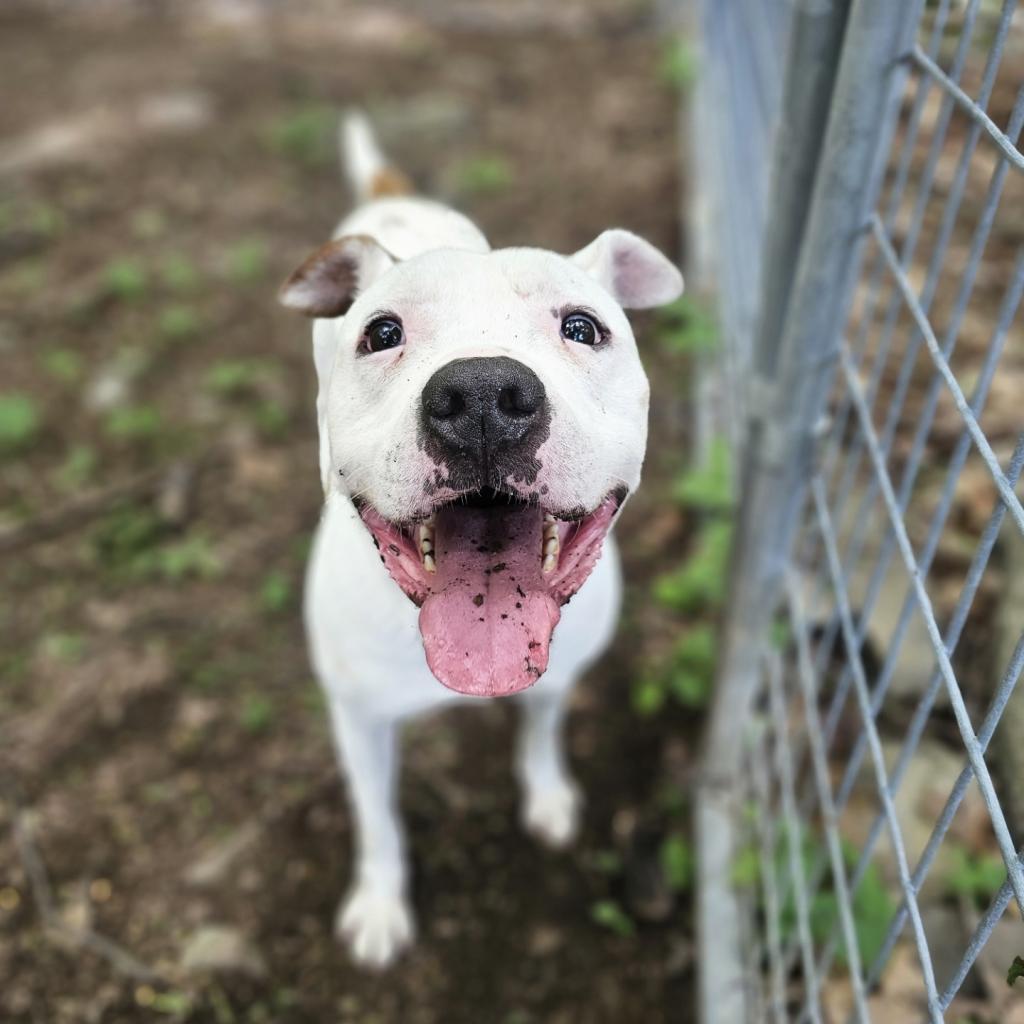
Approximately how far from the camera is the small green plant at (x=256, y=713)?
2.76 metres

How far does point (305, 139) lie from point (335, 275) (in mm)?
4336

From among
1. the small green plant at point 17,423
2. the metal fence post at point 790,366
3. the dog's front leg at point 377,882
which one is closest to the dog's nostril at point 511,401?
the metal fence post at point 790,366

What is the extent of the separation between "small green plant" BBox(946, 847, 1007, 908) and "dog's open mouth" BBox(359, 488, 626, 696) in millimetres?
1139

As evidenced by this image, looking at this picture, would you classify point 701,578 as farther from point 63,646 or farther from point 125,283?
point 125,283

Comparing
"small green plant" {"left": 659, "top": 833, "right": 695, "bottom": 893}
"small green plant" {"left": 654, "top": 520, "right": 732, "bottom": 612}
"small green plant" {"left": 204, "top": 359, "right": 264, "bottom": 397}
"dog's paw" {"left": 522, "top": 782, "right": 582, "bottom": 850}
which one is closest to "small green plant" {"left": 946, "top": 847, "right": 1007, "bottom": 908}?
"small green plant" {"left": 659, "top": 833, "right": 695, "bottom": 893}

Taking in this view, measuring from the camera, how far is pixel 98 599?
3.07 meters

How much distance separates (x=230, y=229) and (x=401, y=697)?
3540mm

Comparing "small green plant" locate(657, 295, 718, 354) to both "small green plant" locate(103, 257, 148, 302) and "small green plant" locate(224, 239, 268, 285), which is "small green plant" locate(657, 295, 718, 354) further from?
"small green plant" locate(103, 257, 148, 302)

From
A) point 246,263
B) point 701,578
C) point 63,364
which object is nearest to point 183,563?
point 63,364

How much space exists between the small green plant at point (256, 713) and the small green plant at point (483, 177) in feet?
9.96

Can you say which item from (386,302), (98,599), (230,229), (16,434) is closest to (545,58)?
(230,229)

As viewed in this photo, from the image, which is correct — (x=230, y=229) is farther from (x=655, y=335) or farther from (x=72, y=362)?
(x=655, y=335)

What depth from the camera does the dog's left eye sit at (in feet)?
4.08

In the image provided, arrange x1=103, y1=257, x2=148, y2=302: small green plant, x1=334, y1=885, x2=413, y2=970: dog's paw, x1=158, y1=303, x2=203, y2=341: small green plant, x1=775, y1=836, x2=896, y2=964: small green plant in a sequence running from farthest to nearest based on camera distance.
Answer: x1=103, y1=257, x2=148, y2=302: small green plant < x1=158, y1=303, x2=203, y2=341: small green plant < x1=334, y1=885, x2=413, y2=970: dog's paw < x1=775, y1=836, x2=896, y2=964: small green plant
